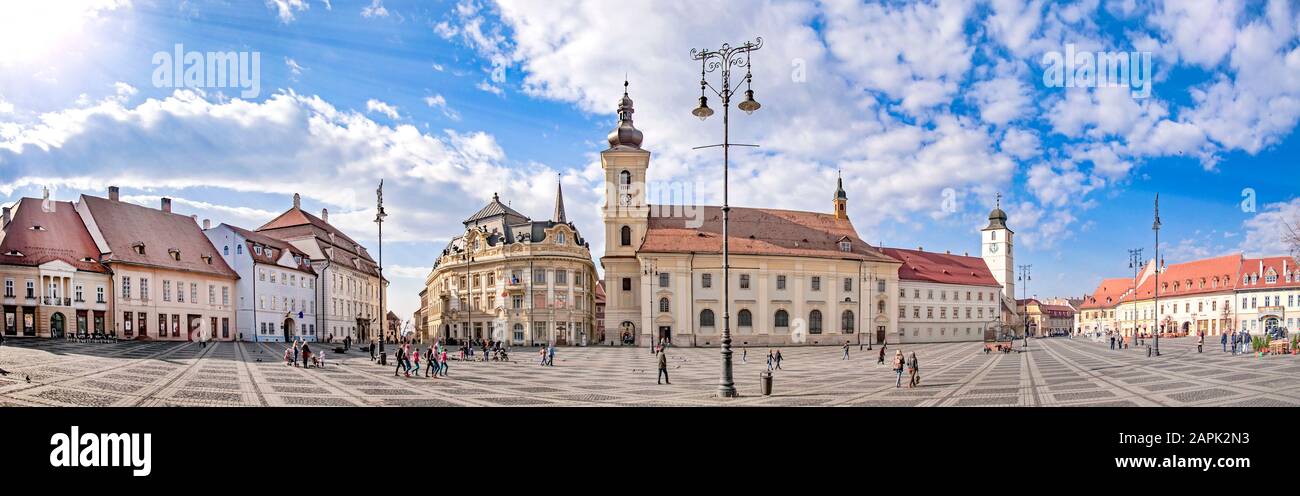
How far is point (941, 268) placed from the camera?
75188 mm

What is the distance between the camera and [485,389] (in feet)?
54.7

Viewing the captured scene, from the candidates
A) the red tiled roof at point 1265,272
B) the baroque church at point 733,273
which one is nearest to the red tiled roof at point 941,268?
the baroque church at point 733,273

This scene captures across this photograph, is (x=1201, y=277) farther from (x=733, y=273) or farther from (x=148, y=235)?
(x=148, y=235)

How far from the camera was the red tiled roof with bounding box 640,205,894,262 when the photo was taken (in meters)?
55.9

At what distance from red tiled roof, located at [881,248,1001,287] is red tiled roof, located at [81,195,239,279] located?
66464 mm

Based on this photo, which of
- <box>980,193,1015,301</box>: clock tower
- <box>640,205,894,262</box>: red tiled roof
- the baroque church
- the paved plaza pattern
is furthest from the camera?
<box>980,193,1015,301</box>: clock tower

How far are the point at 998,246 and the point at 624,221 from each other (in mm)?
63121

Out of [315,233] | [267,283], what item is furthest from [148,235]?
[315,233]

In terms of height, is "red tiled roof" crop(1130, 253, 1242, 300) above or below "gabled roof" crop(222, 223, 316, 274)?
below

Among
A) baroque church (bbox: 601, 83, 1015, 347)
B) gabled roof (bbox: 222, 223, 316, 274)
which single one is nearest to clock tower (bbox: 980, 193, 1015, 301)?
baroque church (bbox: 601, 83, 1015, 347)

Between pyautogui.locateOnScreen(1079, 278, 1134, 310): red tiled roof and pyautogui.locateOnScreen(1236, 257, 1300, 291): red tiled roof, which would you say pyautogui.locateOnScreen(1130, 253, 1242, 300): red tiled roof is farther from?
pyautogui.locateOnScreen(1079, 278, 1134, 310): red tiled roof

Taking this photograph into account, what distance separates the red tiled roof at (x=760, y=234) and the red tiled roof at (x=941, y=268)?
39.5 feet
